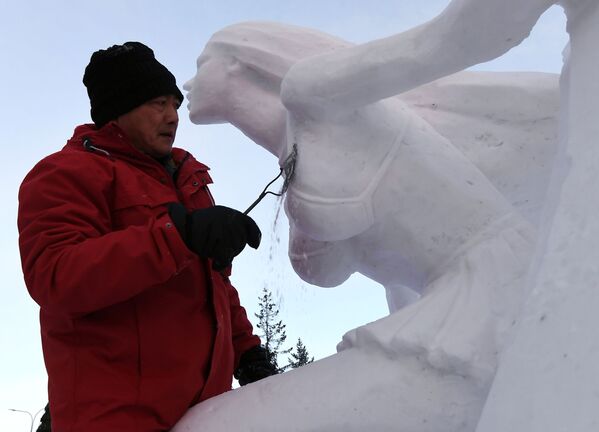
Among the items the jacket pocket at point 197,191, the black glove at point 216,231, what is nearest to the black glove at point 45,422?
the jacket pocket at point 197,191

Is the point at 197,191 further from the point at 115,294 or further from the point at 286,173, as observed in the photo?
the point at 115,294

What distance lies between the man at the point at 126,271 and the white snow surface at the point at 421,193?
16 cm

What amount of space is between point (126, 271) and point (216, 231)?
224 millimetres

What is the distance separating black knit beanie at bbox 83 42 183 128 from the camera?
2318 mm

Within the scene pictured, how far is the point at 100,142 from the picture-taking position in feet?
7.29

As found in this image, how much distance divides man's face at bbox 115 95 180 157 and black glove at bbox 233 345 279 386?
2.28ft

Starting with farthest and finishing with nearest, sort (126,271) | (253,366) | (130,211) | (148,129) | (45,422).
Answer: (45,422), (253,366), (148,129), (130,211), (126,271)

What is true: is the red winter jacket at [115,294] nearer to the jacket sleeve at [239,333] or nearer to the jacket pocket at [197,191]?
the jacket pocket at [197,191]


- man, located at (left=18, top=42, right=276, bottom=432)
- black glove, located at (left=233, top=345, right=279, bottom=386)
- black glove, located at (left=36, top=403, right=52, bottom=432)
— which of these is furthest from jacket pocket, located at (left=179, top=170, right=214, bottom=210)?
black glove, located at (left=36, top=403, right=52, bottom=432)

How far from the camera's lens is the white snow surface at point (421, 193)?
1594 mm

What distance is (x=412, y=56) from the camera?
1.89m

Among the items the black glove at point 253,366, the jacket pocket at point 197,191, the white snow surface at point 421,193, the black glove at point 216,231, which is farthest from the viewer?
the black glove at point 253,366

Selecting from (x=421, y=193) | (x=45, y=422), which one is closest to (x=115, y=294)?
(x=421, y=193)

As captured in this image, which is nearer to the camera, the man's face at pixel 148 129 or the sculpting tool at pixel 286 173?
the sculpting tool at pixel 286 173
